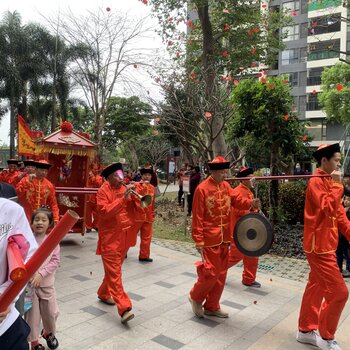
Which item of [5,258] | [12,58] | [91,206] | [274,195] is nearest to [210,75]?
[274,195]

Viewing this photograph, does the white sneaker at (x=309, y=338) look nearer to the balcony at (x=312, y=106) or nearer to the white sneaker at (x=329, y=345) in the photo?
the white sneaker at (x=329, y=345)

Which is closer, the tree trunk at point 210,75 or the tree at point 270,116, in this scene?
the tree at point 270,116

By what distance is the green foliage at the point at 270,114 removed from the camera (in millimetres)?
9422

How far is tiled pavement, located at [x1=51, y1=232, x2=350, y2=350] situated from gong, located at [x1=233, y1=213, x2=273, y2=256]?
841 mm

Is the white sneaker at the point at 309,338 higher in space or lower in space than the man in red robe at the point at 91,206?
lower

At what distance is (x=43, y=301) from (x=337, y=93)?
25548 mm

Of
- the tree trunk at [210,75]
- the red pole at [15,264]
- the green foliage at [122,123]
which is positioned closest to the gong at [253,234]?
the red pole at [15,264]

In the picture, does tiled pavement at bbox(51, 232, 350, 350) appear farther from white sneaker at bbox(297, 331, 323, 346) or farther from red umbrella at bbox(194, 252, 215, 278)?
red umbrella at bbox(194, 252, 215, 278)

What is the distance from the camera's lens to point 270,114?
9438 millimetres

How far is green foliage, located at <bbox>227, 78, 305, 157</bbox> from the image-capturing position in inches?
371

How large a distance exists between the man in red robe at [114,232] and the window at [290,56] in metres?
38.1

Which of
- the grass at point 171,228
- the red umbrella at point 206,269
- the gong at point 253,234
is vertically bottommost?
the grass at point 171,228

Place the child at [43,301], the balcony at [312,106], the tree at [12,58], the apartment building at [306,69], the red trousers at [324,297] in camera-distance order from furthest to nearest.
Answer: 1. the balcony at [312,106]
2. the apartment building at [306,69]
3. the tree at [12,58]
4. the red trousers at [324,297]
5. the child at [43,301]

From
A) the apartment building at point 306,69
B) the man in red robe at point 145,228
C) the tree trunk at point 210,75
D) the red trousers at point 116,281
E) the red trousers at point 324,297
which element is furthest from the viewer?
the apartment building at point 306,69
